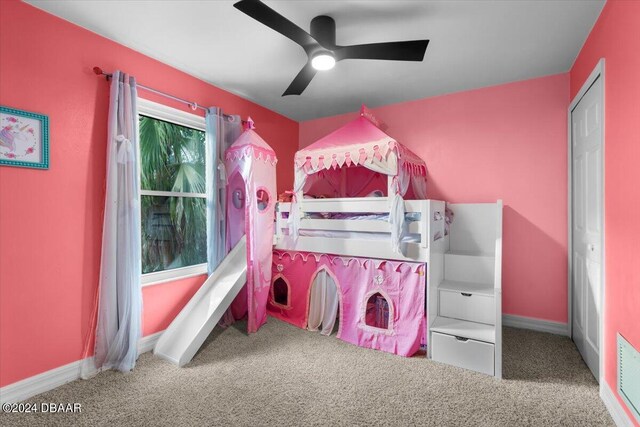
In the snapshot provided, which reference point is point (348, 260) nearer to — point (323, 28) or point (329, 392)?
point (329, 392)

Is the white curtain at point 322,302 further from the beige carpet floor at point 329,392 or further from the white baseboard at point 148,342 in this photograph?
the white baseboard at point 148,342

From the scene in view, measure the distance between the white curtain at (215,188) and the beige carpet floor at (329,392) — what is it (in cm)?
96

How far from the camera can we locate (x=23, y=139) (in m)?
1.97

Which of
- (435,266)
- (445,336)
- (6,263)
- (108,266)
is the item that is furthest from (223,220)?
(445,336)

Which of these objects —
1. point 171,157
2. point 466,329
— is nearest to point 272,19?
point 171,157

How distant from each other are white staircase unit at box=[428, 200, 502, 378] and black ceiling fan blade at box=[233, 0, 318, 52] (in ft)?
6.88

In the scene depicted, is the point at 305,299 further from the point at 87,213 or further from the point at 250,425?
the point at 87,213

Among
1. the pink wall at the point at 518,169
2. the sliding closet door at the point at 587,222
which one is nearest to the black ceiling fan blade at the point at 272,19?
the sliding closet door at the point at 587,222

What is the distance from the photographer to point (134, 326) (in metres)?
2.36

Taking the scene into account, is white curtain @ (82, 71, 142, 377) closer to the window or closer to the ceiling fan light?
the window

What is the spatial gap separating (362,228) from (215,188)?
156 cm

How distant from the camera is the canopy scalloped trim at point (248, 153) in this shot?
118 inches

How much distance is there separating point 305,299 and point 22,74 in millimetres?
2814

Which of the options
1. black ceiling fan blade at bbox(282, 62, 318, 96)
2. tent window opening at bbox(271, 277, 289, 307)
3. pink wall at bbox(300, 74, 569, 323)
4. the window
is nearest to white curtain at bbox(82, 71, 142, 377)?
the window
